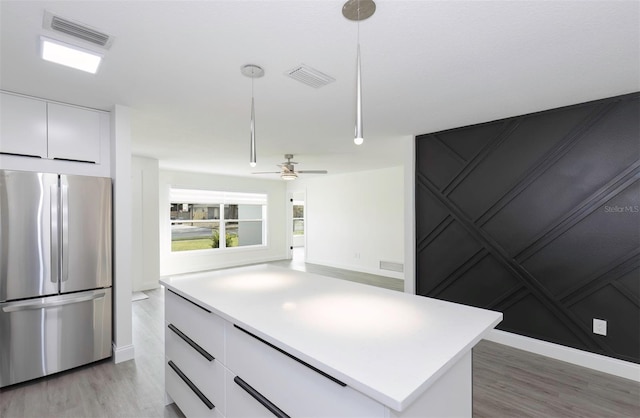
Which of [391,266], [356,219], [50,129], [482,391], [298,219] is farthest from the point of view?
[298,219]

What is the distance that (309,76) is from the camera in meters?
2.25

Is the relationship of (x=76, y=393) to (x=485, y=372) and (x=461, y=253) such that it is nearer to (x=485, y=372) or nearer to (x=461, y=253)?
(x=485, y=372)

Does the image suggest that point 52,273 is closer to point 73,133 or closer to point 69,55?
point 73,133

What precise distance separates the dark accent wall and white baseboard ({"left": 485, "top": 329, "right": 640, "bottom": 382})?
6 centimetres

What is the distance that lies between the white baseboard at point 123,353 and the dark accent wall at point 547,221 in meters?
3.57

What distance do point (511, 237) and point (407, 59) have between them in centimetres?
238

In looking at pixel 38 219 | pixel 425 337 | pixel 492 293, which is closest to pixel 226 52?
pixel 425 337

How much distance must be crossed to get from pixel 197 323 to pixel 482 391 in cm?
232

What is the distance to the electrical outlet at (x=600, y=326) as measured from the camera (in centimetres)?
271

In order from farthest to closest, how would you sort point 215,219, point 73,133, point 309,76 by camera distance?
point 215,219
point 73,133
point 309,76

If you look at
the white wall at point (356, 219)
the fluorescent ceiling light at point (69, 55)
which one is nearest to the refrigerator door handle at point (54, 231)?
the fluorescent ceiling light at point (69, 55)

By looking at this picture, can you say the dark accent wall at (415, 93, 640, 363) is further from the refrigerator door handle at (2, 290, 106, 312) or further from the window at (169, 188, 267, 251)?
the window at (169, 188, 267, 251)

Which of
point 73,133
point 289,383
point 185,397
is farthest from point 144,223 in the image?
point 289,383

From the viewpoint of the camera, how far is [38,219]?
101 inches
